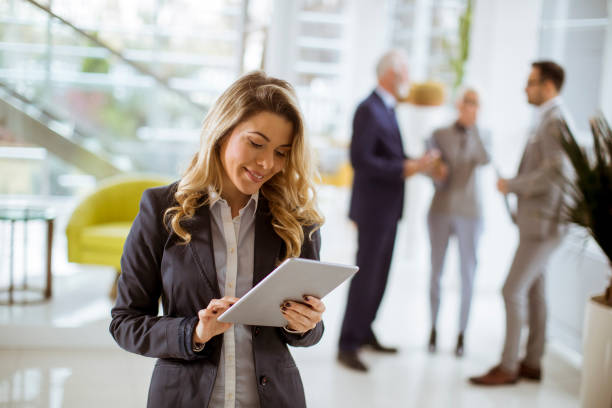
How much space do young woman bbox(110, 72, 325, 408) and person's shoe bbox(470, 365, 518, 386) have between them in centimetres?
237

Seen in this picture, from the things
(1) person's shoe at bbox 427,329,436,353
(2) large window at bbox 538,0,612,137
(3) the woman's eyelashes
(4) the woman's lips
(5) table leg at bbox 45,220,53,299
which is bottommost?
(1) person's shoe at bbox 427,329,436,353

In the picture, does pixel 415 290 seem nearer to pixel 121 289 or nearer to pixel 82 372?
pixel 82 372

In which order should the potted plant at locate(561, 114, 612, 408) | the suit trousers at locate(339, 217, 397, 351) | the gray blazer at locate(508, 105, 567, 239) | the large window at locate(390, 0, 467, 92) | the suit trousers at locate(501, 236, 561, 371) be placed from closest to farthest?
the potted plant at locate(561, 114, 612, 408)
the gray blazer at locate(508, 105, 567, 239)
the suit trousers at locate(501, 236, 561, 371)
the suit trousers at locate(339, 217, 397, 351)
the large window at locate(390, 0, 467, 92)

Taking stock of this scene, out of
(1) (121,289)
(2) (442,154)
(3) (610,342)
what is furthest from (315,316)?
(2) (442,154)

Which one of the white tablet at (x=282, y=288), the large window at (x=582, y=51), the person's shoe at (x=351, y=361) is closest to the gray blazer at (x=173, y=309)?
the white tablet at (x=282, y=288)

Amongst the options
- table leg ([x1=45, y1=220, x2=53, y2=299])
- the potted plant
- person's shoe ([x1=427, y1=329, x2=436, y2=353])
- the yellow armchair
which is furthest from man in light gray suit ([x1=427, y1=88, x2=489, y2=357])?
table leg ([x1=45, y1=220, x2=53, y2=299])

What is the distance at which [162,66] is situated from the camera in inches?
186

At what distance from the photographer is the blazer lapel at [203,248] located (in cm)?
147

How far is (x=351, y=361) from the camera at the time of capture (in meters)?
3.76

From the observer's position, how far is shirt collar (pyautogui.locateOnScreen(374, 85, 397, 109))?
386cm

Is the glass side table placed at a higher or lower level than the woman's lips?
lower

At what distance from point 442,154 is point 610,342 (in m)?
1.62

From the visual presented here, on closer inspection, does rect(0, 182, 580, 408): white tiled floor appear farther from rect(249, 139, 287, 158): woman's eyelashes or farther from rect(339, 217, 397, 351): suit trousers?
rect(249, 139, 287, 158): woman's eyelashes

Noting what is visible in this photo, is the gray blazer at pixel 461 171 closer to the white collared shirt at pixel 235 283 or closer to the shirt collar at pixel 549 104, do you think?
the shirt collar at pixel 549 104
